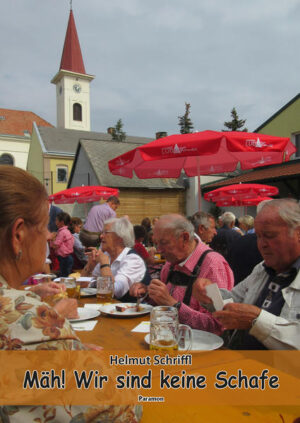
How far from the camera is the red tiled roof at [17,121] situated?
49562 millimetres

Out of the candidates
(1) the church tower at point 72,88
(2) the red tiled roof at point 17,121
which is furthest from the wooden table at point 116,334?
(2) the red tiled roof at point 17,121

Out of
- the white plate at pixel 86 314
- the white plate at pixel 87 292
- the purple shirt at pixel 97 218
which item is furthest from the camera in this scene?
the purple shirt at pixel 97 218

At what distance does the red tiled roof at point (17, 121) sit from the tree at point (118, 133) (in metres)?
16.2

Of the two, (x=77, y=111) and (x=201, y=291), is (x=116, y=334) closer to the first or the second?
Result: (x=201, y=291)

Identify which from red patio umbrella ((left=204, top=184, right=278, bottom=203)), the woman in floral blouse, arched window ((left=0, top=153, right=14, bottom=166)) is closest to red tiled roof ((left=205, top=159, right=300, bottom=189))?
red patio umbrella ((left=204, top=184, right=278, bottom=203))

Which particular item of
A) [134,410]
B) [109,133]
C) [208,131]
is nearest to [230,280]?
[134,410]

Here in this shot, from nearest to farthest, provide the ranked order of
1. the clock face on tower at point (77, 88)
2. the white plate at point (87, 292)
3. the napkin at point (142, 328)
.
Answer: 1. the napkin at point (142, 328)
2. the white plate at point (87, 292)
3. the clock face on tower at point (77, 88)

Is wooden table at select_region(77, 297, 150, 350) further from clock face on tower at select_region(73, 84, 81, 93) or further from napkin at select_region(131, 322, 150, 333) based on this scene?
clock face on tower at select_region(73, 84, 81, 93)

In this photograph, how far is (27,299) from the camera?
3.15ft

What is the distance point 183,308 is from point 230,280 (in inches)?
24.1

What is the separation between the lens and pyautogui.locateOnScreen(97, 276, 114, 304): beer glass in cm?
281

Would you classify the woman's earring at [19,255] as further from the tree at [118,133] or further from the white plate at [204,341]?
the tree at [118,133]

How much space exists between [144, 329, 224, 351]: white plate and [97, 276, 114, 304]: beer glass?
39.9 inches

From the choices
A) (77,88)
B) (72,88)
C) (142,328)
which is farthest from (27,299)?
(77,88)
